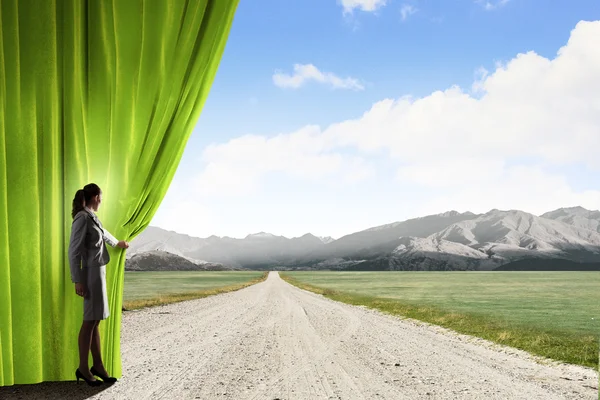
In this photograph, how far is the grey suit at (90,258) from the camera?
3.91 metres

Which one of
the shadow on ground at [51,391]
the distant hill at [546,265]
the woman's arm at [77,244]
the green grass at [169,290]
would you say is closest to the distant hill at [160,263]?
the green grass at [169,290]

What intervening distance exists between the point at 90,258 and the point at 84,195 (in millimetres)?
617

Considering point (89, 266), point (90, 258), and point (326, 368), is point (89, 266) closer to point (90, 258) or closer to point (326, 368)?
point (90, 258)

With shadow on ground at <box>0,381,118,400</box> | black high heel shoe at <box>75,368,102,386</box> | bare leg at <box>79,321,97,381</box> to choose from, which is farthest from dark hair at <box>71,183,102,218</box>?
shadow on ground at <box>0,381,118,400</box>

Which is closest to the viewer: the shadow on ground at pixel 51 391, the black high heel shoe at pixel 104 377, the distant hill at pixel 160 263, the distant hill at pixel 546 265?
the shadow on ground at pixel 51 391

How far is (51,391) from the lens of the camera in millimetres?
4000

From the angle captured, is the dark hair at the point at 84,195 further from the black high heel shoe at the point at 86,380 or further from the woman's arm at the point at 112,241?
the black high heel shoe at the point at 86,380

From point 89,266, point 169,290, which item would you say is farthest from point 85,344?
point 169,290

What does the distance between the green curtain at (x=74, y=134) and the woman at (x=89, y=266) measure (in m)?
0.16

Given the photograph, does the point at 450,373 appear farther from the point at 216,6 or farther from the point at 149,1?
the point at 149,1

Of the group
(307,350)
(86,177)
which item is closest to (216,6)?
(86,177)

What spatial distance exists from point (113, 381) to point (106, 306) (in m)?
0.79

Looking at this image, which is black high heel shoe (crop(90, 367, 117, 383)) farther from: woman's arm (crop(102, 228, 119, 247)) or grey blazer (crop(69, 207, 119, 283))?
woman's arm (crop(102, 228, 119, 247))

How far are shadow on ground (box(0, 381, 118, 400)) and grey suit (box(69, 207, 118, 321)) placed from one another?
689mm
